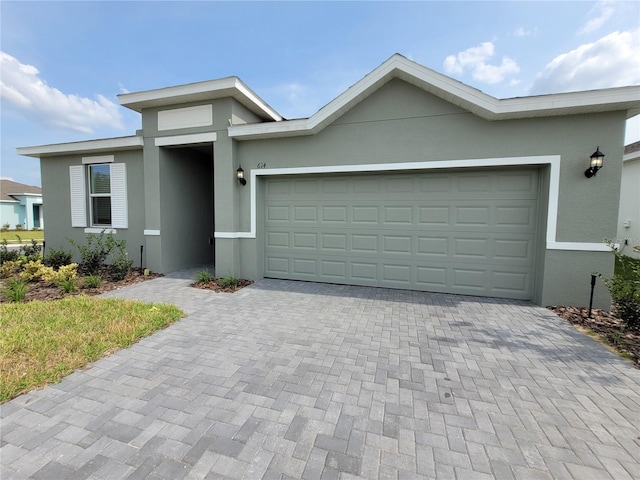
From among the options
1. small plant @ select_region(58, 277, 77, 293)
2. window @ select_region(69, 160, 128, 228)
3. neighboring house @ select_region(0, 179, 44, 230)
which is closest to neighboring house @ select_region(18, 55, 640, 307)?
window @ select_region(69, 160, 128, 228)

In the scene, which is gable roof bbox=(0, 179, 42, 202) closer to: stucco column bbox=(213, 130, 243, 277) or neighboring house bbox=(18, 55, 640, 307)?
neighboring house bbox=(18, 55, 640, 307)

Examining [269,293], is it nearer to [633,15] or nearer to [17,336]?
[17,336]

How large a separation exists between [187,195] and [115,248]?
2.44 metres

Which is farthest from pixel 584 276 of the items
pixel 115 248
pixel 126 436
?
pixel 115 248

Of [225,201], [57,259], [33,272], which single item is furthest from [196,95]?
[57,259]

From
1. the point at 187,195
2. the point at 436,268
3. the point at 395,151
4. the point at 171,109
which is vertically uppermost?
the point at 171,109

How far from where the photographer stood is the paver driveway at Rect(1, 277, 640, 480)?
5.91 ft

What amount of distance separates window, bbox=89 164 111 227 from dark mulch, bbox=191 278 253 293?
419 cm

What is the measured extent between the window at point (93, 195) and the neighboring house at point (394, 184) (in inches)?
9.9

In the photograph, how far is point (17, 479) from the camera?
5.49ft

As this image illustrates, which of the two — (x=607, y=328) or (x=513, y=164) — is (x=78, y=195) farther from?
(x=607, y=328)

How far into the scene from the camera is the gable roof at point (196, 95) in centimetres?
593

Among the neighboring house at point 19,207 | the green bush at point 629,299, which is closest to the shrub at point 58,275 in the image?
the green bush at point 629,299

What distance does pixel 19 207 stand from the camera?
2592 cm
